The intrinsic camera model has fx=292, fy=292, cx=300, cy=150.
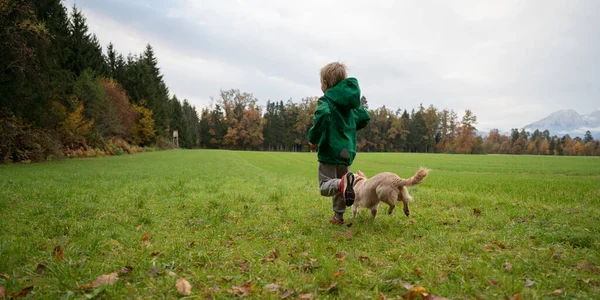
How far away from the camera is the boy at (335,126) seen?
462 centimetres

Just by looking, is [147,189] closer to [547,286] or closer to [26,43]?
[547,286]

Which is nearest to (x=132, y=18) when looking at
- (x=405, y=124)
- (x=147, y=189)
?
(x=147, y=189)

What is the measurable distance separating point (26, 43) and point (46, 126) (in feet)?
21.9

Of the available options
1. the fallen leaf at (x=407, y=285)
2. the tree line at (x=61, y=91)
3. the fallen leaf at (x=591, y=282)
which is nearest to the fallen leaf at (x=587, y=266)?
the fallen leaf at (x=591, y=282)

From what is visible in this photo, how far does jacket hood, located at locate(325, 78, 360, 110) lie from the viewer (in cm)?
462

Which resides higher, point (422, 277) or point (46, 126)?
point (46, 126)

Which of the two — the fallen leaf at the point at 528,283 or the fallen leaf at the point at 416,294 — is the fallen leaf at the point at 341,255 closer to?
the fallen leaf at the point at 416,294

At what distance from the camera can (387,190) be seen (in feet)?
16.1

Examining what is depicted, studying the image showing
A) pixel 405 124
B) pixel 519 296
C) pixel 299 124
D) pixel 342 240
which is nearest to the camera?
pixel 519 296

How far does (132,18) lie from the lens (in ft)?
84.1

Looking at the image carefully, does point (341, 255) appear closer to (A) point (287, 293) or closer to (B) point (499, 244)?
(A) point (287, 293)

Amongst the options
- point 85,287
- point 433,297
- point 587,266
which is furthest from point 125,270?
point 587,266

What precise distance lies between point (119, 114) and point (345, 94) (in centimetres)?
4196

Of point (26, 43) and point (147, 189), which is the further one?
point (26, 43)
